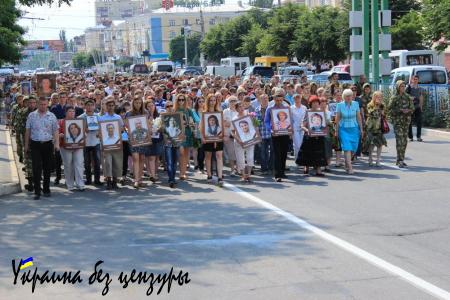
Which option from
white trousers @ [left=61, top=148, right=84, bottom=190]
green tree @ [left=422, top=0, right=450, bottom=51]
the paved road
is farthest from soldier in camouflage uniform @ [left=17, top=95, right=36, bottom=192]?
green tree @ [left=422, top=0, right=450, bottom=51]

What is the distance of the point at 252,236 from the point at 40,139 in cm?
567

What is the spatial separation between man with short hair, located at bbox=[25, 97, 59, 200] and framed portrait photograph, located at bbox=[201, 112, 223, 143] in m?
2.79

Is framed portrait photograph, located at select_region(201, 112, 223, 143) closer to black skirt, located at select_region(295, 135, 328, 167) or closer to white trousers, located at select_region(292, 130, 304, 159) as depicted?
black skirt, located at select_region(295, 135, 328, 167)

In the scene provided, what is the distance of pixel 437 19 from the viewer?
38875mm

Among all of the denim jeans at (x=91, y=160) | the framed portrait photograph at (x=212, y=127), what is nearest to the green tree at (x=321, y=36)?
the framed portrait photograph at (x=212, y=127)

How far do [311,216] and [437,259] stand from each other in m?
2.94

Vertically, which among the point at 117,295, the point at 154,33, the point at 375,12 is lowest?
the point at 117,295

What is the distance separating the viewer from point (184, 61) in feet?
383

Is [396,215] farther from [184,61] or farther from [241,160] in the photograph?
[184,61]

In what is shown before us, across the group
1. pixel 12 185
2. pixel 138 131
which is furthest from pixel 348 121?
pixel 12 185

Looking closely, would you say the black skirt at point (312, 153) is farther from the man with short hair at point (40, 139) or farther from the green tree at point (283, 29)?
the green tree at point (283, 29)

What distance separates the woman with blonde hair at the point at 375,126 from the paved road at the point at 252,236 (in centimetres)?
111

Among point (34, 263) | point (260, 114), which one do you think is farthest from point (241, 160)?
point (34, 263)

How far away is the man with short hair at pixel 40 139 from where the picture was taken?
14.1 m
